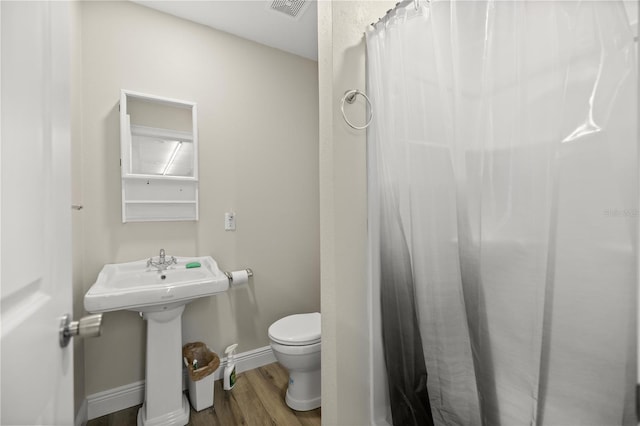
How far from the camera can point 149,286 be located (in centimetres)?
138

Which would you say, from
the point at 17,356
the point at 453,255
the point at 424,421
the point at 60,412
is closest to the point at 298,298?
the point at 424,421

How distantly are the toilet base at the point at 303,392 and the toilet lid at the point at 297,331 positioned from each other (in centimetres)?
22

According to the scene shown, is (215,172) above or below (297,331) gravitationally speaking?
above

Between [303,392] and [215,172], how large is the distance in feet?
4.95

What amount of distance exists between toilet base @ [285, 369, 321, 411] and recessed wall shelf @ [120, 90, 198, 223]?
1196mm

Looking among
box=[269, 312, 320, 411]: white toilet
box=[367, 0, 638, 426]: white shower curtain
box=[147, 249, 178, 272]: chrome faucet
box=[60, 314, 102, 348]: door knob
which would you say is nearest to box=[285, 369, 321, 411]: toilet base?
box=[269, 312, 320, 411]: white toilet

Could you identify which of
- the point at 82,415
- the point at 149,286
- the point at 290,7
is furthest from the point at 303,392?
the point at 290,7

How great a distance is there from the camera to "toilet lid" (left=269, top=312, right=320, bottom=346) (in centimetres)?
161

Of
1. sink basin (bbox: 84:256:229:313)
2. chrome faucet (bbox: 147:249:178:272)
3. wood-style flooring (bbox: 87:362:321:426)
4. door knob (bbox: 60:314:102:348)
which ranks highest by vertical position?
door knob (bbox: 60:314:102:348)

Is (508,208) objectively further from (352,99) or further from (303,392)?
(303,392)

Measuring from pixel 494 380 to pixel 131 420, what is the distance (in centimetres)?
188

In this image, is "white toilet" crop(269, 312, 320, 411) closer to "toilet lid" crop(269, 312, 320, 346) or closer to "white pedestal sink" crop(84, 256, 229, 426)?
"toilet lid" crop(269, 312, 320, 346)

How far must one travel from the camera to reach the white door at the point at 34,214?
381 millimetres

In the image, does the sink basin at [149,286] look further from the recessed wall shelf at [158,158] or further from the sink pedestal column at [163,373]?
the recessed wall shelf at [158,158]
